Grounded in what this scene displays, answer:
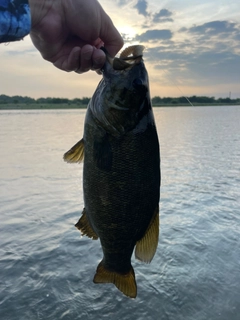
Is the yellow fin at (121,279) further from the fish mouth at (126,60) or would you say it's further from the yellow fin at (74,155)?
the fish mouth at (126,60)

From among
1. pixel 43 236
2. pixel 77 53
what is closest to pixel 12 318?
pixel 43 236

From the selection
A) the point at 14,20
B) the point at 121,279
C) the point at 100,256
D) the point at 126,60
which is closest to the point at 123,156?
the point at 126,60

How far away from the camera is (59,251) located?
6816mm

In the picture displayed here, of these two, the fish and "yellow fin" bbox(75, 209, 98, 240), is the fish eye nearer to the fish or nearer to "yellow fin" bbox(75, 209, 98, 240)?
the fish

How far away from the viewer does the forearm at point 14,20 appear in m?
2.95

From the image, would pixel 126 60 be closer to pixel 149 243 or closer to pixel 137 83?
pixel 137 83

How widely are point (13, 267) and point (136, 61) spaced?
4714 mm

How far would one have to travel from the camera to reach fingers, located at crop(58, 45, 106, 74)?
2.87 meters

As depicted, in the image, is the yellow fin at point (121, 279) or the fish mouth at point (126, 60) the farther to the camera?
the yellow fin at point (121, 279)

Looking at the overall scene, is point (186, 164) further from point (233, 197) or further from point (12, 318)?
point (12, 318)

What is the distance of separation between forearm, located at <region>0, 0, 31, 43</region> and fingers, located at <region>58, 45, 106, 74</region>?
45 cm

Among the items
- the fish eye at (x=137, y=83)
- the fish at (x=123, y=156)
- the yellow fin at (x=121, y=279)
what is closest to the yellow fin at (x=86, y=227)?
the fish at (x=123, y=156)

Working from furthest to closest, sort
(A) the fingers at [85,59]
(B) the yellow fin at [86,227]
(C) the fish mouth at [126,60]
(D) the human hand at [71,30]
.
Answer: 1. (D) the human hand at [71,30]
2. (B) the yellow fin at [86,227]
3. (A) the fingers at [85,59]
4. (C) the fish mouth at [126,60]

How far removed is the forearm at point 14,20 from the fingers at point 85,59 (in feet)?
1.47
